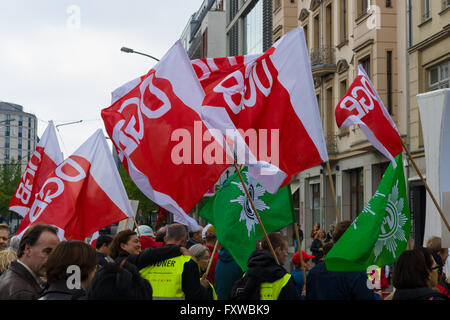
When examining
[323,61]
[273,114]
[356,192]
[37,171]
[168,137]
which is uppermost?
[323,61]

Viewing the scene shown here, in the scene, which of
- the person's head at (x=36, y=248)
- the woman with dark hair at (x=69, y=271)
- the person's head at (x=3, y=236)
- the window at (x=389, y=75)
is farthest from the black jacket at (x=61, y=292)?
the window at (x=389, y=75)

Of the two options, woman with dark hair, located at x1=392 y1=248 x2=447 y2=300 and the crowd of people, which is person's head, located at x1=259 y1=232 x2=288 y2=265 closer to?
the crowd of people

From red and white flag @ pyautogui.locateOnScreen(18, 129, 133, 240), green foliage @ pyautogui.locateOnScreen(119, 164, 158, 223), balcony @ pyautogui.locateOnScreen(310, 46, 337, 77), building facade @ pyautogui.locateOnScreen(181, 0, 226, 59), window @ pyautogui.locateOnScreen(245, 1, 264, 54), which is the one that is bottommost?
green foliage @ pyautogui.locateOnScreen(119, 164, 158, 223)

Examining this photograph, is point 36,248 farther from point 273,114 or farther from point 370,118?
point 370,118

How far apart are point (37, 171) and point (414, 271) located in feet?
26.8

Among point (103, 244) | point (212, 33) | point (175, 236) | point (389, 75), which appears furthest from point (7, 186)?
point (175, 236)

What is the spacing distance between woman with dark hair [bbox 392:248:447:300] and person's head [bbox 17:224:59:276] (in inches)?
91.8

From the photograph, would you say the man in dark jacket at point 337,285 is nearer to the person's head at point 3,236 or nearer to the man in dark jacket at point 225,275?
the man in dark jacket at point 225,275

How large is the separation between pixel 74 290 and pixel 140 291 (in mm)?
402

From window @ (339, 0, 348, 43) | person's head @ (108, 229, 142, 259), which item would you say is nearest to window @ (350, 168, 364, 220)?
window @ (339, 0, 348, 43)

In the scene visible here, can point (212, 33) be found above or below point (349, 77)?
above

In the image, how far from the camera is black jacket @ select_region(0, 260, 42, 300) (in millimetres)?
4652

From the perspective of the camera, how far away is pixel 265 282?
5.85 m

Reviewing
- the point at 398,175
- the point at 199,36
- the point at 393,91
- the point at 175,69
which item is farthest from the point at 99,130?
the point at 199,36
